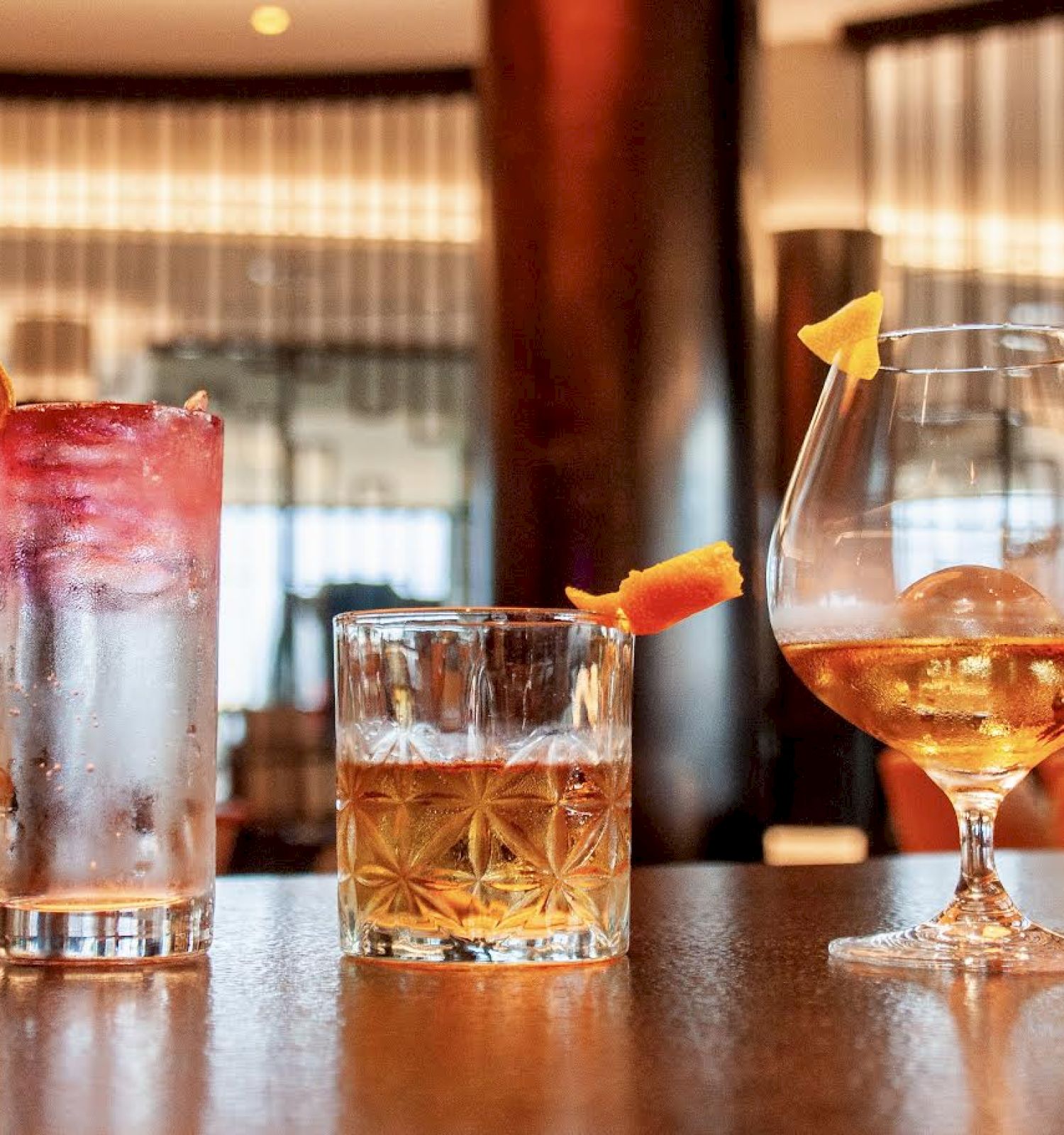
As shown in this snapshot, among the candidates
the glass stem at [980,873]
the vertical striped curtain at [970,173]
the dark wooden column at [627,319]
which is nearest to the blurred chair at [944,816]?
the dark wooden column at [627,319]

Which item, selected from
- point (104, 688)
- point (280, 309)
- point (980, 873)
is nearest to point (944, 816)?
point (980, 873)

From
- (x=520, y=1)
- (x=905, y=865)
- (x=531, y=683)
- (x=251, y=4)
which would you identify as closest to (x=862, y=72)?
(x=251, y=4)

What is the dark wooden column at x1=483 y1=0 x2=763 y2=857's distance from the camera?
2055 mm

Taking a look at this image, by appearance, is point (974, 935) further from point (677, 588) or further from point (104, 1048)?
point (104, 1048)

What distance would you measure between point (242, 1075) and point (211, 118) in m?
5.89

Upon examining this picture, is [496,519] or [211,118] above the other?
[211,118]

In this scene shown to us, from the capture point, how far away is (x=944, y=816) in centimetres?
259

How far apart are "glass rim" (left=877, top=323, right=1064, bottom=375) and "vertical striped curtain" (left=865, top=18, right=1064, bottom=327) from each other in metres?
4.96

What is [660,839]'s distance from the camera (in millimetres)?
2129

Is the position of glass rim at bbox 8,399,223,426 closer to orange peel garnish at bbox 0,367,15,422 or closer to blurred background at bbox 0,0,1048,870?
orange peel garnish at bbox 0,367,15,422

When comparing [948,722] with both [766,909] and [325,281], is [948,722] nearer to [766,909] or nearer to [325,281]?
Result: [766,909]

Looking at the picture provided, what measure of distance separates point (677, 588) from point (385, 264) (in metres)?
5.85

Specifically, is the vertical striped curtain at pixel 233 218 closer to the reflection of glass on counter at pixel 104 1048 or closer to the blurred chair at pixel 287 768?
the blurred chair at pixel 287 768

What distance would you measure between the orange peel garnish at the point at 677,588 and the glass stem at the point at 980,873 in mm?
115
